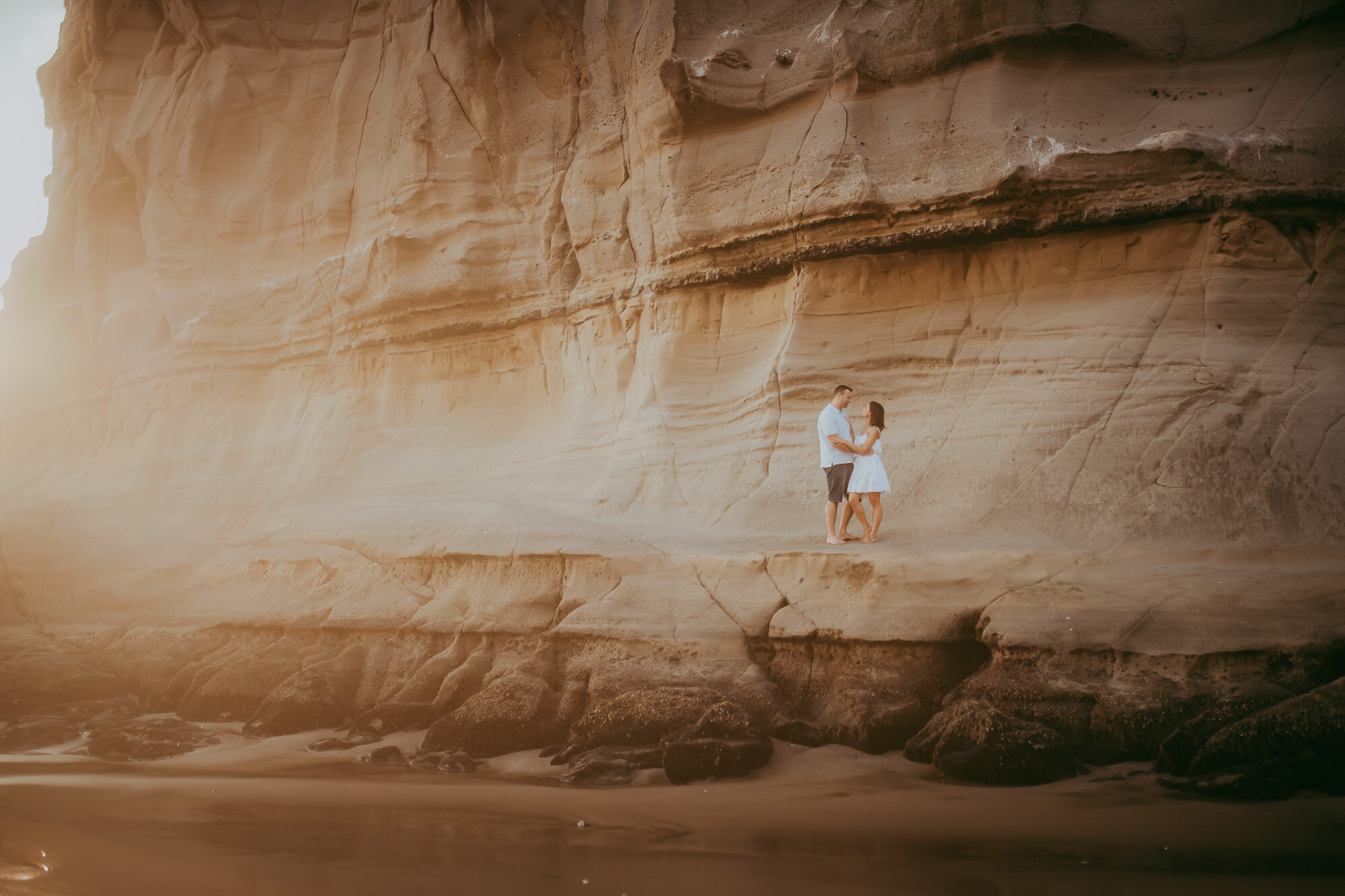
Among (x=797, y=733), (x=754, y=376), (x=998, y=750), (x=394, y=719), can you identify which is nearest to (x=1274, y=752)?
(x=998, y=750)

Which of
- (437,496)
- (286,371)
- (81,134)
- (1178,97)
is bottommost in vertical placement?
(437,496)

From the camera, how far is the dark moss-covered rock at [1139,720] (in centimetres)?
547

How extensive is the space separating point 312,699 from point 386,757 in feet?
4.83

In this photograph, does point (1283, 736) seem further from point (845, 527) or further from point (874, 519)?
point (845, 527)

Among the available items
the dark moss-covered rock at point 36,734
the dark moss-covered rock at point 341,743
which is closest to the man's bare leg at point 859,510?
the dark moss-covered rock at point 341,743

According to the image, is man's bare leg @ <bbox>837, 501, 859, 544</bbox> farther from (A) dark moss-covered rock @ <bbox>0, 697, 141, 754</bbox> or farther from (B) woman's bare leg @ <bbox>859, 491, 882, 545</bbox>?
(A) dark moss-covered rock @ <bbox>0, 697, 141, 754</bbox>

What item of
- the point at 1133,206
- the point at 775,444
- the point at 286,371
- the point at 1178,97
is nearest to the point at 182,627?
the point at 286,371

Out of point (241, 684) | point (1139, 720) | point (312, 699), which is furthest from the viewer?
point (241, 684)

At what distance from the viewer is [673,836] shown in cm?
485

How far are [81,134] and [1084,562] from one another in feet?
54.4

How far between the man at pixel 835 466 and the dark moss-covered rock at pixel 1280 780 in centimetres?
309

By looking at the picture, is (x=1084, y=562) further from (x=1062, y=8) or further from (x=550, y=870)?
(x=1062, y=8)

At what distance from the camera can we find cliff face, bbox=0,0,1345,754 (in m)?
6.71

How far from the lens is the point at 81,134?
1622 centimetres
